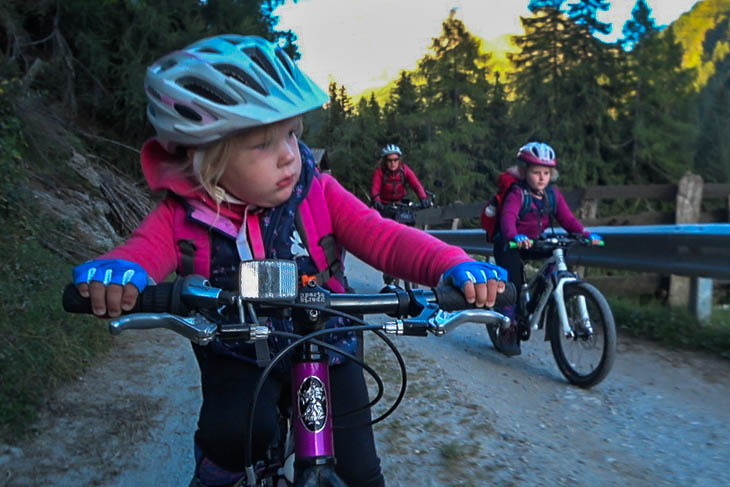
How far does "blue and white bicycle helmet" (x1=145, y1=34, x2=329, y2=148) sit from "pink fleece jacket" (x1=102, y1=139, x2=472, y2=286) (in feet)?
0.81

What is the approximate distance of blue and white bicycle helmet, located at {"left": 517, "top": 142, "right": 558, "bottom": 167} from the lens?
5.55 m

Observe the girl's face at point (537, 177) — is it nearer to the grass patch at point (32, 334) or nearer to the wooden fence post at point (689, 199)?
the wooden fence post at point (689, 199)

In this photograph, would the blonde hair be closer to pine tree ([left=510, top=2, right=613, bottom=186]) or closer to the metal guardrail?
the metal guardrail

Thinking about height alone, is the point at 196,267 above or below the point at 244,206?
below

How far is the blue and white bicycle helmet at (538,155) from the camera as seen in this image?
555 cm

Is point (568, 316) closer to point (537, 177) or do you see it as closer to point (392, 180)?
point (537, 177)

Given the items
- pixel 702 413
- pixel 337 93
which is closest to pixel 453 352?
pixel 702 413

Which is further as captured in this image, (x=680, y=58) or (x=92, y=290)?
(x=680, y=58)

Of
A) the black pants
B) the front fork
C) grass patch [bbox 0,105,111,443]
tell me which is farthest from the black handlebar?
the front fork

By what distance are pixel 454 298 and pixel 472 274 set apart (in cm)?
9

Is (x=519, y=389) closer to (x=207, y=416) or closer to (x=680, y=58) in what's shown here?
(x=207, y=416)

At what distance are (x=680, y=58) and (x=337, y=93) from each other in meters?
33.5

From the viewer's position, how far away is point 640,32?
140 feet

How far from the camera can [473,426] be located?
3783 mm
